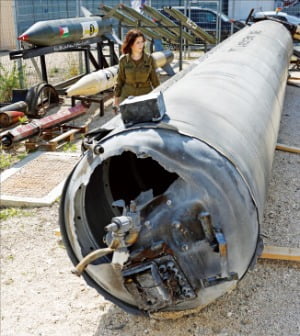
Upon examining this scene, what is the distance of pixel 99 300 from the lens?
3.19 m

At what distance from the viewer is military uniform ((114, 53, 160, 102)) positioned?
4.99 meters

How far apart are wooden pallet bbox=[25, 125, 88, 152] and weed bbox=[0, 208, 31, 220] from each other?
1605 mm

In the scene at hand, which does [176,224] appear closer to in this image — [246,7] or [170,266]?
[170,266]

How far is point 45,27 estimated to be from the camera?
776 centimetres

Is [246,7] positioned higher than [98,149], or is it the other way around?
[98,149]

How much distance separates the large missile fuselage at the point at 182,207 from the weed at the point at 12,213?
1742 mm

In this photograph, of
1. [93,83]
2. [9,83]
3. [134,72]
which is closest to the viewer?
[134,72]

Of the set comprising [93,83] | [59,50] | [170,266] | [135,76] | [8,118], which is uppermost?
[135,76]

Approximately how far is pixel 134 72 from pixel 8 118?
244cm

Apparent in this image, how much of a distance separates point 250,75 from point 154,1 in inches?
619

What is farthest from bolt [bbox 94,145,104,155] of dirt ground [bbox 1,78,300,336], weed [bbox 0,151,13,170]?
weed [bbox 0,151,13,170]

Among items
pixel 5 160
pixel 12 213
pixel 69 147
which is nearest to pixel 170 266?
pixel 12 213

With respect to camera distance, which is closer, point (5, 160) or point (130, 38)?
point (130, 38)

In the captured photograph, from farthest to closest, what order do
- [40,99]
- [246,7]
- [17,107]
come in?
[246,7]
[40,99]
[17,107]
